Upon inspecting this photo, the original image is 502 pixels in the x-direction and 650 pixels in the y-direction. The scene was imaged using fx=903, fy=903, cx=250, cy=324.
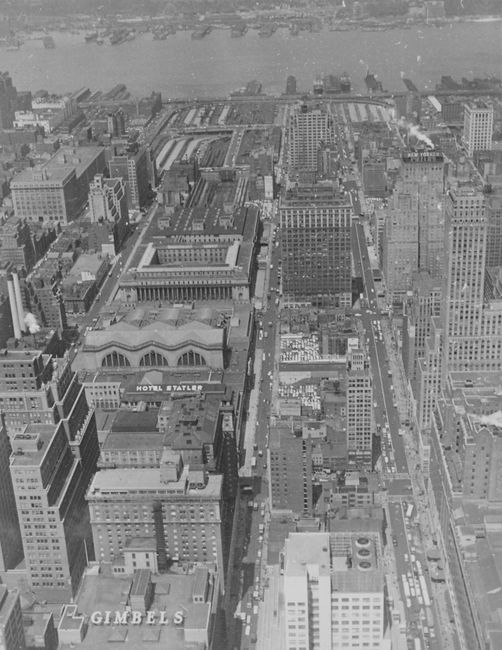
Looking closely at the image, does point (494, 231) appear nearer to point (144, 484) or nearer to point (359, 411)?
point (359, 411)

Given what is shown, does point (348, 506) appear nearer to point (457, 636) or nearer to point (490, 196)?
point (457, 636)

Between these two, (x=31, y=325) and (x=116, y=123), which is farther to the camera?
(x=116, y=123)

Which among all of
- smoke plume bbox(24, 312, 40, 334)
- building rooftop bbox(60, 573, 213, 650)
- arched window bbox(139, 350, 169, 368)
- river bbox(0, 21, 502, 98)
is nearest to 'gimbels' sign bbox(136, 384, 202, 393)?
arched window bbox(139, 350, 169, 368)

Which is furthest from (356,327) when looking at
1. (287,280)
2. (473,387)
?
(473,387)

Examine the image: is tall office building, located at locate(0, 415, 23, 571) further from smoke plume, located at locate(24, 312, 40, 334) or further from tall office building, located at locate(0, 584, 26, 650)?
smoke plume, located at locate(24, 312, 40, 334)

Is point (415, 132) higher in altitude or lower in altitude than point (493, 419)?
lower

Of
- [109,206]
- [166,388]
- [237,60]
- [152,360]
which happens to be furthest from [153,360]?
[237,60]
